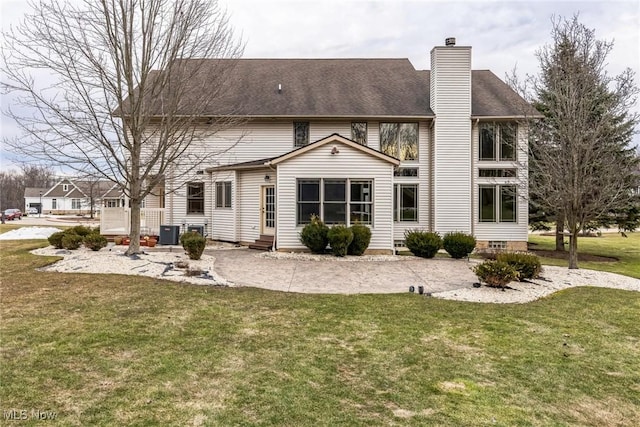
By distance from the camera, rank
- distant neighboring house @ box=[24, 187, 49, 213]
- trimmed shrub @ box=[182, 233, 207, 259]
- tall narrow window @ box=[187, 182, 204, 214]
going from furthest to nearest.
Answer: distant neighboring house @ box=[24, 187, 49, 213], tall narrow window @ box=[187, 182, 204, 214], trimmed shrub @ box=[182, 233, 207, 259]

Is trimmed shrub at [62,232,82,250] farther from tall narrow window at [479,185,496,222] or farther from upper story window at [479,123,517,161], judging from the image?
upper story window at [479,123,517,161]

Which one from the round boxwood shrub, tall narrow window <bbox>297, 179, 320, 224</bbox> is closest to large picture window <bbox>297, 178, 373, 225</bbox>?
tall narrow window <bbox>297, 179, 320, 224</bbox>

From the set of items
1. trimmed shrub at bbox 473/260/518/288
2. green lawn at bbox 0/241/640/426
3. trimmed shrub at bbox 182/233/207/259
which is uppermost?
trimmed shrub at bbox 182/233/207/259

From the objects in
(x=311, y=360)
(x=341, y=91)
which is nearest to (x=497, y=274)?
(x=311, y=360)

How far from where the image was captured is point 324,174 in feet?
45.9

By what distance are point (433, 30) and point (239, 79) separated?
1017 centimetres

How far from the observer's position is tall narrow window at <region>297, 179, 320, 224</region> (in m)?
14.0

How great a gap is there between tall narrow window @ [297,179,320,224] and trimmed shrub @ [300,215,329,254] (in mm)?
559

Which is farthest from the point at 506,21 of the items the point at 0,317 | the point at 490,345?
the point at 0,317

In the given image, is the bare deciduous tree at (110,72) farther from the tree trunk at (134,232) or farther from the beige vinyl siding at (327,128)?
the beige vinyl siding at (327,128)

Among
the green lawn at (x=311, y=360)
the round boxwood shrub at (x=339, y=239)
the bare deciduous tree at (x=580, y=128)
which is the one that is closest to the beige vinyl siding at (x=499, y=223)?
the bare deciduous tree at (x=580, y=128)

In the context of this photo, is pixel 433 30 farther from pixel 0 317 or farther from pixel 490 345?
pixel 0 317

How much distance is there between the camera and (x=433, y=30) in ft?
63.2

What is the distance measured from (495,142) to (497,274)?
34.3ft
